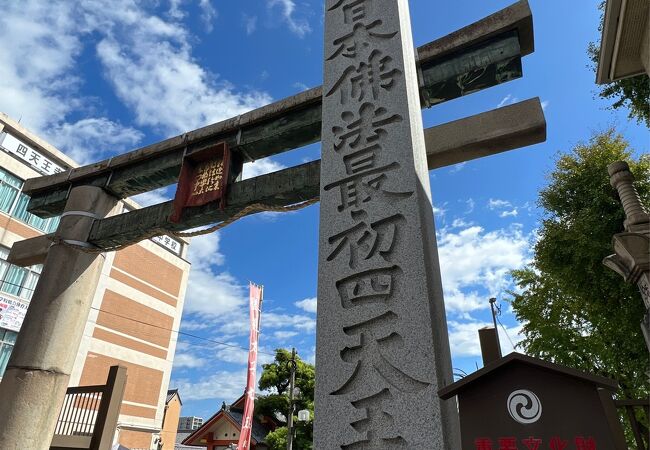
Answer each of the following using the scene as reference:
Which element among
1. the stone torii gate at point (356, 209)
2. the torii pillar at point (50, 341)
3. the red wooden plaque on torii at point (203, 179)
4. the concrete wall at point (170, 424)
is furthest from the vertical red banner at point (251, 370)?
the concrete wall at point (170, 424)

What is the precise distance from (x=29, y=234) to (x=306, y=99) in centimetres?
1896

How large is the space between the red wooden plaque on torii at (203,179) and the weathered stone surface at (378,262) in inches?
65.9

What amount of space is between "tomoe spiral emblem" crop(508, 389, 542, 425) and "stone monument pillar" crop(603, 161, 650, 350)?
3.48 metres

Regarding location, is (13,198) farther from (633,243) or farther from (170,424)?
(170,424)

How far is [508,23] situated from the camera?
3799 millimetres

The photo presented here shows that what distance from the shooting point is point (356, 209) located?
3.29 metres

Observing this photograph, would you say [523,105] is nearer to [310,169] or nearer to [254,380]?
[310,169]

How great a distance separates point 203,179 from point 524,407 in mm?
4350

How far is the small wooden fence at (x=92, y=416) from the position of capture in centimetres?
520

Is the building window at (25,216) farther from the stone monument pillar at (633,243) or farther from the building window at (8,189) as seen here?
the stone monument pillar at (633,243)

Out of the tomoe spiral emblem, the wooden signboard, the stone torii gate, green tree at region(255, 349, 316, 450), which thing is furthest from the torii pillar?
green tree at region(255, 349, 316, 450)

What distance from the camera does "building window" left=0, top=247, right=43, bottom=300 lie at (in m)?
16.8

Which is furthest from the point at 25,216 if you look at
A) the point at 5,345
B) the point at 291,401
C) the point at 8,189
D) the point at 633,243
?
the point at 633,243

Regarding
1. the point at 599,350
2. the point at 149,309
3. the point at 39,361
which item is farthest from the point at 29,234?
the point at 599,350
